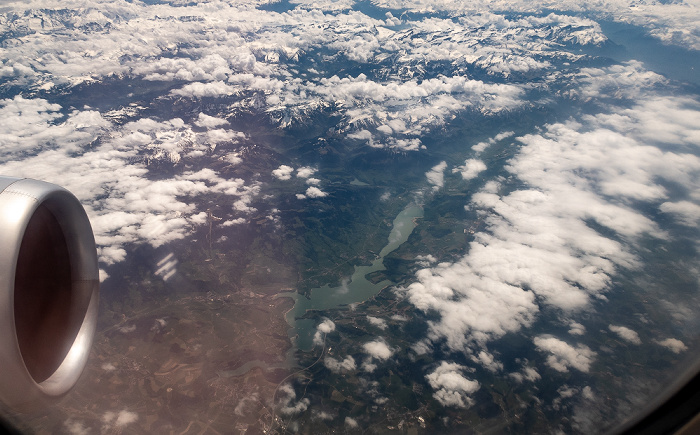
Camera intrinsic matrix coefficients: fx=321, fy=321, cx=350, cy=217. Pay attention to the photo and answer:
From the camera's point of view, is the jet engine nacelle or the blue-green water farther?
the blue-green water

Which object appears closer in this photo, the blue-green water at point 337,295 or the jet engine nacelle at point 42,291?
the jet engine nacelle at point 42,291

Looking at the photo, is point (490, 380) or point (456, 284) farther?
point (456, 284)

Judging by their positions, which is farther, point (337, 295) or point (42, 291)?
point (337, 295)

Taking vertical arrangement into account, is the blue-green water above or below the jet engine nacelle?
below

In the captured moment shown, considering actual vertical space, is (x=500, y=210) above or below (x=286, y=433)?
above

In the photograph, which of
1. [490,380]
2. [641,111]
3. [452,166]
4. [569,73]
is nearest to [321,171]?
[452,166]

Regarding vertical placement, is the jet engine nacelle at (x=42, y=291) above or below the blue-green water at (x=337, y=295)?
above

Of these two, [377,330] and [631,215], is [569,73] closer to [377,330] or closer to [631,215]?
[631,215]

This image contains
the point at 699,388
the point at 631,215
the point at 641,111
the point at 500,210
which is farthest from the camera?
the point at 641,111
